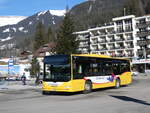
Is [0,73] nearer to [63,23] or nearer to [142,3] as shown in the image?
[63,23]

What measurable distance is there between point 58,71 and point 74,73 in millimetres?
1013

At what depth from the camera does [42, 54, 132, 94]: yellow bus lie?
20859mm

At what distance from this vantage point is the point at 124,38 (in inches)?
4505

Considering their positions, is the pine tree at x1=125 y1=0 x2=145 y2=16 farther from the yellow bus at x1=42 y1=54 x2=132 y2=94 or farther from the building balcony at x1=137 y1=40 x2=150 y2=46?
the yellow bus at x1=42 y1=54 x2=132 y2=94

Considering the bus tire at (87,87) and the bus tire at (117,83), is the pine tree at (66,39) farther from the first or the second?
the bus tire at (87,87)

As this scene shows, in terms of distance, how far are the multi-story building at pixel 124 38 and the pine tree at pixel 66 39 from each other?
5035 cm

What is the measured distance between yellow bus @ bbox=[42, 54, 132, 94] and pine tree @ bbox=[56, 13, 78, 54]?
65.3 feet

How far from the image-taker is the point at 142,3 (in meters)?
179

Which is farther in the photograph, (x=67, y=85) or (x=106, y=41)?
(x=106, y=41)

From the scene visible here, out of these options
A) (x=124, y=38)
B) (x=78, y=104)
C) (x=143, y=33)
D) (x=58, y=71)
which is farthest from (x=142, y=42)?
(x=78, y=104)

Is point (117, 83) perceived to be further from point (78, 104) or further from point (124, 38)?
point (124, 38)

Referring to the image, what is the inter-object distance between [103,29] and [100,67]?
4052 inches

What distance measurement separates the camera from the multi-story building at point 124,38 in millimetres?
107125

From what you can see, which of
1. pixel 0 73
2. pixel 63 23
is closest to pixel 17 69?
pixel 0 73
